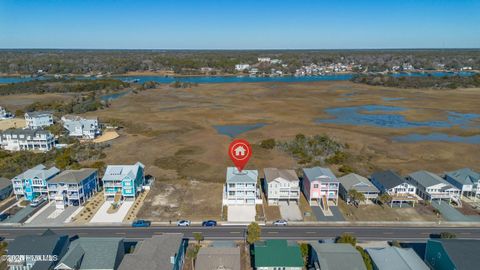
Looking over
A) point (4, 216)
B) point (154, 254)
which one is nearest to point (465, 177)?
point (154, 254)

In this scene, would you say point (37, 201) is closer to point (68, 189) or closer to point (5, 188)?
point (68, 189)

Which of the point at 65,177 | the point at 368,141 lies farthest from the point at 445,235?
the point at 65,177

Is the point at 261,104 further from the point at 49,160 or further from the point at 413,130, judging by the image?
the point at 49,160

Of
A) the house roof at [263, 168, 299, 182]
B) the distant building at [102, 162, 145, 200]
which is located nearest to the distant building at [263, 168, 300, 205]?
the house roof at [263, 168, 299, 182]

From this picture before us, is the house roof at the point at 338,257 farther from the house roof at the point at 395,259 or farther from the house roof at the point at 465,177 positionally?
the house roof at the point at 465,177

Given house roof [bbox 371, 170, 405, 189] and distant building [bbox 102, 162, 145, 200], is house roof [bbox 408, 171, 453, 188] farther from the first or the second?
distant building [bbox 102, 162, 145, 200]
